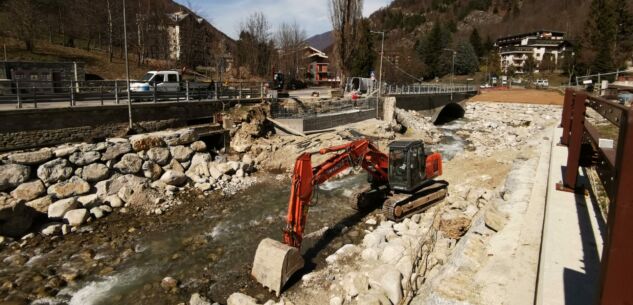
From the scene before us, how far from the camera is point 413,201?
44.0 ft

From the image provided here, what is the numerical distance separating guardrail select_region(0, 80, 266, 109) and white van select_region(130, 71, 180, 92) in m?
0.08

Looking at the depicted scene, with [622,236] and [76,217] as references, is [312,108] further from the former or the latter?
[622,236]

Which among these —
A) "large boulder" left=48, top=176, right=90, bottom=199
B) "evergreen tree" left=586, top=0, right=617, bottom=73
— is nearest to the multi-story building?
"evergreen tree" left=586, top=0, right=617, bottom=73

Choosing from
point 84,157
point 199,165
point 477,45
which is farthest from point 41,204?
point 477,45

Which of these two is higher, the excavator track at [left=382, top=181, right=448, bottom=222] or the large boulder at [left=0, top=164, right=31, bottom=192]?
the large boulder at [left=0, top=164, right=31, bottom=192]

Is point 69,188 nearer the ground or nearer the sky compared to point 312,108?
nearer the ground

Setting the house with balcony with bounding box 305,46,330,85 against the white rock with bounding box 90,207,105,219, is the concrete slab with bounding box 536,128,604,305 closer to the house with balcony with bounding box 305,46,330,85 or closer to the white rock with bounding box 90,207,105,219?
the white rock with bounding box 90,207,105,219

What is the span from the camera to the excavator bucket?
30.4 ft

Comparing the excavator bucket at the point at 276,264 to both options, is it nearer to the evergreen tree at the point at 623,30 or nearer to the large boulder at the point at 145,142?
the large boulder at the point at 145,142

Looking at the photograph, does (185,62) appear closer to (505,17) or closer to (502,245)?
(502,245)

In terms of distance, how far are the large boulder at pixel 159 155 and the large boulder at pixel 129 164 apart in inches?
28.4

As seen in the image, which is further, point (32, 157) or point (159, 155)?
point (159, 155)

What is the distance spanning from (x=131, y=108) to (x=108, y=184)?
4794 mm

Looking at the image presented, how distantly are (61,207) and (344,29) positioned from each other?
31.0 m
